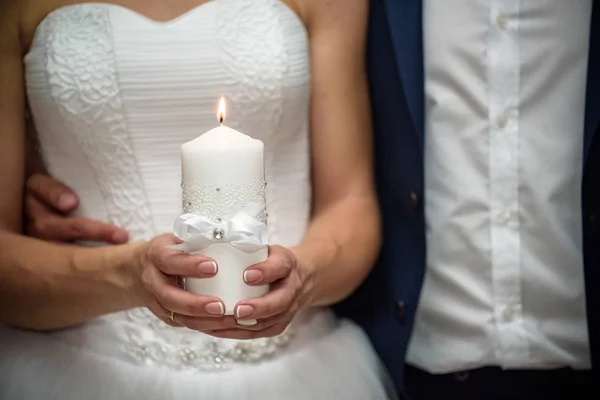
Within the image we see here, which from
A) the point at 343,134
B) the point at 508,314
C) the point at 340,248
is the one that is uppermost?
the point at 343,134

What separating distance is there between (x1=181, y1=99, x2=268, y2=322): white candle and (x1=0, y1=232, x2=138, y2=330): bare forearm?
207 mm

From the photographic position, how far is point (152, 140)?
3.00ft

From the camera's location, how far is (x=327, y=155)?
3.17 ft

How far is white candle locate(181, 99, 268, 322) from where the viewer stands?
25.4 inches

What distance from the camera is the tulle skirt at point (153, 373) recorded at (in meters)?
0.86

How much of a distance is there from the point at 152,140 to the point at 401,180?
1.02ft

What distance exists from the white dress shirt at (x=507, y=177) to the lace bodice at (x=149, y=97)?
0.20 metres

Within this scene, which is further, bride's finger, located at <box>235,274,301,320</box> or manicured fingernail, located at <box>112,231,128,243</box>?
manicured fingernail, located at <box>112,231,128,243</box>

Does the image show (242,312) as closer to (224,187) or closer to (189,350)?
(224,187)

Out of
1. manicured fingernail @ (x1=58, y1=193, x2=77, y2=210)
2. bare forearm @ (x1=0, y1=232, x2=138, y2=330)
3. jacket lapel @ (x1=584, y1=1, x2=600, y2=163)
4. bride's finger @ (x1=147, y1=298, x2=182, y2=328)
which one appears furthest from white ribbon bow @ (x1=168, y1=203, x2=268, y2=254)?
jacket lapel @ (x1=584, y1=1, x2=600, y2=163)

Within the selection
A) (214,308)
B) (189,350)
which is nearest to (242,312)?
(214,308)

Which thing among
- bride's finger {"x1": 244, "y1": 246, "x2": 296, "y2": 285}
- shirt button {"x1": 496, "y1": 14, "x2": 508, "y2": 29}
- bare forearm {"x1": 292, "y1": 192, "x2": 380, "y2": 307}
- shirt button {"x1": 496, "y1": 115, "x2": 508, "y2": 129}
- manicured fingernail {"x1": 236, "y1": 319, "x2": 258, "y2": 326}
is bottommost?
bare forearm {"x1": 292, "y1": 192, "x2": 380, "y2": 307}

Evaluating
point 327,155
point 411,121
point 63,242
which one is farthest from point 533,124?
point 63,242

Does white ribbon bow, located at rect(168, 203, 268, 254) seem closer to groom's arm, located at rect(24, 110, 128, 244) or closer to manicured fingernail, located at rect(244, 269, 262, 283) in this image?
manicured fingernail, located at rect(244, 269, 262, 283)
